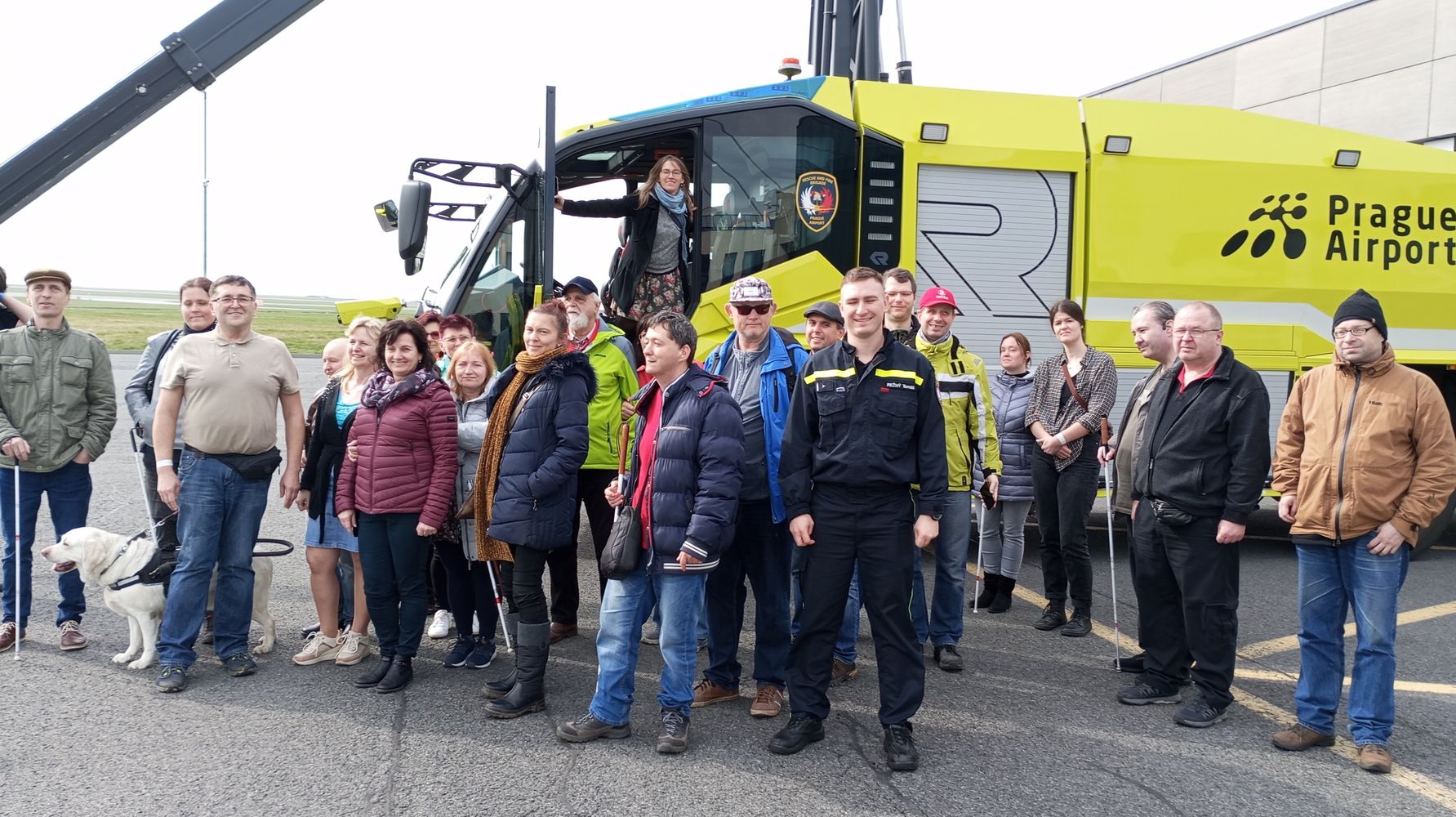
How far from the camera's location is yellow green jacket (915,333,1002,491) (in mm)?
4996

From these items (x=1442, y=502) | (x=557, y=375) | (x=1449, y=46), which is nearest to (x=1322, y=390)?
(x=1442, y=502)

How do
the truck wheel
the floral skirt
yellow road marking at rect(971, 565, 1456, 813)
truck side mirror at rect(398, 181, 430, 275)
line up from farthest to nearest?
the truck wheel → the floral skirt → truck side mirror at rect(398, 181, 430, 275) → yellow road marking at rect(971, 565, 1456, 813)

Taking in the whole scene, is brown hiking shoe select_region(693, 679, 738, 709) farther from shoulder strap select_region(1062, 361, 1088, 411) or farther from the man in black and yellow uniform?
shoulder strap select_region(1062, 361, 1088, 411)

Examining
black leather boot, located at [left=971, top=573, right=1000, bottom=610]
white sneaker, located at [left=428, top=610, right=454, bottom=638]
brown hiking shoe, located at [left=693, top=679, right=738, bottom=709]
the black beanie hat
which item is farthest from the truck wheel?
white sneaker, located at [left=428, top=610, right=454, bottom=638]

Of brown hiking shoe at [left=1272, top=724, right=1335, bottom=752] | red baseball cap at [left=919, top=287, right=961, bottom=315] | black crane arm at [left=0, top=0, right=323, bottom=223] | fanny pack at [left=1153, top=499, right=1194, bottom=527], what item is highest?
black crane arm at [left=0, top=0, right=323, bottom=223]

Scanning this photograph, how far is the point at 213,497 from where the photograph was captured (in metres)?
4.55

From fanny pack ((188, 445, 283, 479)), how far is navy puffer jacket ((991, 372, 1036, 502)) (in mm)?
3971

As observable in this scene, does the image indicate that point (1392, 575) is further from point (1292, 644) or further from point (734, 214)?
point (734, 214)

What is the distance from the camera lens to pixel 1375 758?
365cm

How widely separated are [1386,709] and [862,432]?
7.56 feet

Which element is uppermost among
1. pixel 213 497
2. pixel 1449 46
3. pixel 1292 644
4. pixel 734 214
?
pixel 1449 46

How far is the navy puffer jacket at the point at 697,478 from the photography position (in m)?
3.71

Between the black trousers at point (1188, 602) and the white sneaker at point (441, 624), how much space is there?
11.5 ft

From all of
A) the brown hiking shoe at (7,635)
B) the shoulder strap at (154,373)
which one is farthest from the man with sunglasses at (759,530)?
the brown hiking shoe at (7,635)
